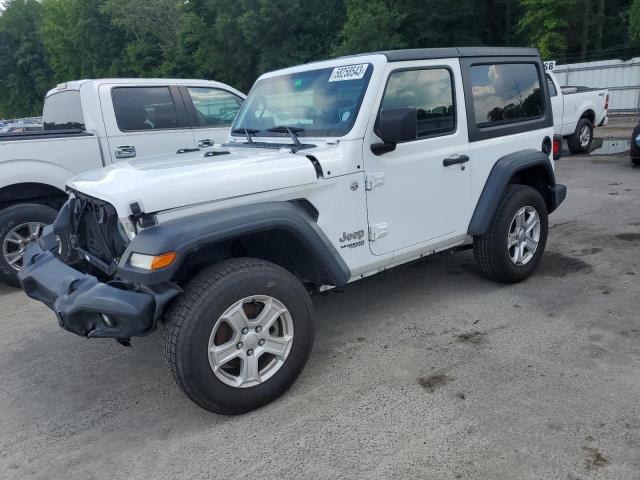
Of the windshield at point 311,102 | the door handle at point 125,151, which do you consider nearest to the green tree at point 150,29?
the door handle at point 125,151

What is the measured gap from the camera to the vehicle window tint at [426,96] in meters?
3.74

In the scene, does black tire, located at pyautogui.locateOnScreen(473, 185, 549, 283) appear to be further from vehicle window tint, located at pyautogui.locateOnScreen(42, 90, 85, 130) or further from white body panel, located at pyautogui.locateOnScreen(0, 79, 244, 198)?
vehicle window tint, located at pyautogui.locateOnScreen(42, 90, 85, 130)

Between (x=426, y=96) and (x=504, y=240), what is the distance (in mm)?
1405

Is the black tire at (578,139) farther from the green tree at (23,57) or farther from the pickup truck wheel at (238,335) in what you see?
the green tree at (23,57)

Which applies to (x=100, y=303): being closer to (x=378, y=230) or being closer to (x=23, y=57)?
(x=378, y=230)

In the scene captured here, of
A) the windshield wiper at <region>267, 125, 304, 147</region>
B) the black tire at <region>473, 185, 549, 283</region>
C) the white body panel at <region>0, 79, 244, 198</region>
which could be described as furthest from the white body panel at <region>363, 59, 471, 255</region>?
the white body panel at <region>0, 79, 244, 198</region>

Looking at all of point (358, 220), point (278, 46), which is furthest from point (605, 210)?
point (278, 46)

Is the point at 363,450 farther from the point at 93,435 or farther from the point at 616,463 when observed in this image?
the point at 93,435

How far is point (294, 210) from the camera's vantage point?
122 inches

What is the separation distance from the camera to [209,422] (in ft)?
10.0

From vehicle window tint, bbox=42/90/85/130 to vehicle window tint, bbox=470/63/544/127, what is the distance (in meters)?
4.38

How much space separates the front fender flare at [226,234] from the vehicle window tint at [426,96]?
110 cm

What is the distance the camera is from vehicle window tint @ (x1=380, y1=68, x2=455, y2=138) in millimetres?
3744

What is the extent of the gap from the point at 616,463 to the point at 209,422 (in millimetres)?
2103
